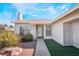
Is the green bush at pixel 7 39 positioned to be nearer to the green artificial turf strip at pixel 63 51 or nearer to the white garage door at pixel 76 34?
the green artificial turf strip at pixel 63 51

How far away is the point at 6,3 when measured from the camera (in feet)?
34.7

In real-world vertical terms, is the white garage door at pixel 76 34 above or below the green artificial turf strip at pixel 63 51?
above

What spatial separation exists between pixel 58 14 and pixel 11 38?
4161 mm

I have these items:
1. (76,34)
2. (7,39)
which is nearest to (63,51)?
(76,34)

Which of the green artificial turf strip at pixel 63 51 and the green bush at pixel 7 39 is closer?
the green artificial turf strip at pixel 63 51

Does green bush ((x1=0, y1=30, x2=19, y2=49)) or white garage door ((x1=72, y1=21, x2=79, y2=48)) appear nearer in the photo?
green bush ((x1=0, y1=30, x2=19, y2=49))

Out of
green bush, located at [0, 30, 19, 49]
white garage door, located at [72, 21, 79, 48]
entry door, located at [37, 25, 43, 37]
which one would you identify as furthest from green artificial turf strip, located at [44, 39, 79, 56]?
entry door, located at [37, 25, 43, 37]

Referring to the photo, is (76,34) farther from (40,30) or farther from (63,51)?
(40,30)

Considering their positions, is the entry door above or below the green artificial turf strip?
above

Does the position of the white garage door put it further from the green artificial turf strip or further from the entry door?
the entry door

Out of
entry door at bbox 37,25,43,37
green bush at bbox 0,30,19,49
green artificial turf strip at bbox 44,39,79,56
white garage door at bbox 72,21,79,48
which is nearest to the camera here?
green artificial turf strip at bbox 44,39,79,56

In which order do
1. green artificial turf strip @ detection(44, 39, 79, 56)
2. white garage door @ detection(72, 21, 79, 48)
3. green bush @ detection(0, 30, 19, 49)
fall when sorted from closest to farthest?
green artificial turf strip @ detection(44, 39, 79, 56) → green bush @ detection(0, 30, 19, 49) → white garage door @ detection(72, 21, 79, 48)

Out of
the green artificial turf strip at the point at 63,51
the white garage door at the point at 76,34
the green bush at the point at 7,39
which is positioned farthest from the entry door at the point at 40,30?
the green bush at the point at 7,39

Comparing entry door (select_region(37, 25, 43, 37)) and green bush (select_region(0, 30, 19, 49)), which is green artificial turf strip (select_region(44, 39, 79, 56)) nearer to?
green bush (select_region(0, 30, 19, 49))
